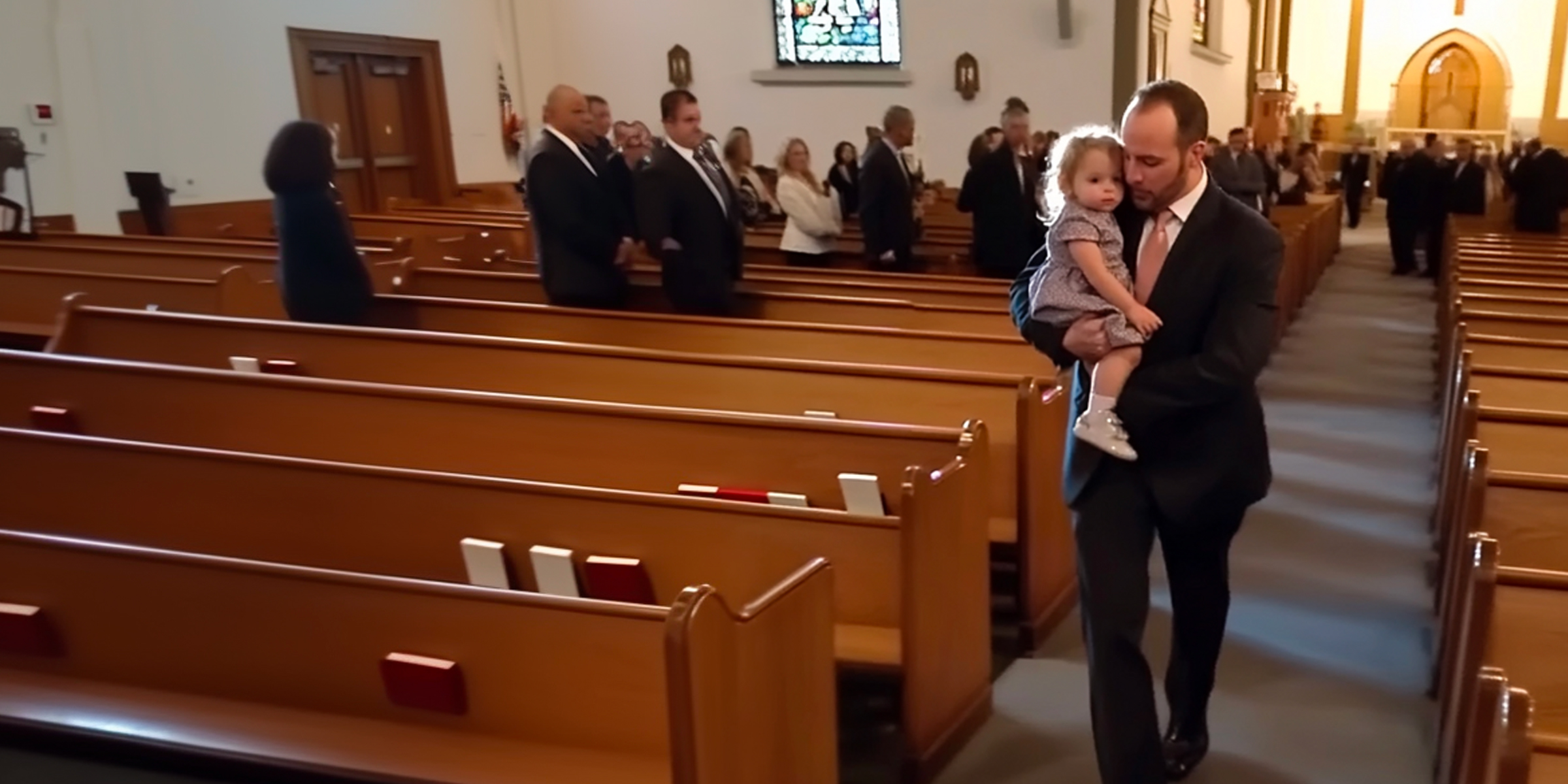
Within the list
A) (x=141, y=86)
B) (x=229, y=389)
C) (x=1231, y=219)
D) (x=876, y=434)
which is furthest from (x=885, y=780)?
(x=141, y=86)

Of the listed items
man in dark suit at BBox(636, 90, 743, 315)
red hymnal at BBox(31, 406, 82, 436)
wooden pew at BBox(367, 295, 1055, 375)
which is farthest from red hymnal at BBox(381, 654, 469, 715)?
man in dark suit at BBox(636, 90, 743, 315)

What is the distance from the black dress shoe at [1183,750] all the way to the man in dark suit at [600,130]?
12.4 feet

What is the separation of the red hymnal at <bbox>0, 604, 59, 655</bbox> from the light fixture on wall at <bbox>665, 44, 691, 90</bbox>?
451 inches

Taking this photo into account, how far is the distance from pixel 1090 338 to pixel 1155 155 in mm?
367

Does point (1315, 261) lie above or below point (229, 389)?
below

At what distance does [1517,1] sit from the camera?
67.5 ft

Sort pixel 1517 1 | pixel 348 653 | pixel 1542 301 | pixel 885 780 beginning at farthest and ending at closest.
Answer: pixel 1517 1
pixel 1542 301
pixel 885 780
pixel 348 653

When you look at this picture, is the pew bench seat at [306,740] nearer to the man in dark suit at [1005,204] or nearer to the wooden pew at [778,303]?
the wooden pew at [778,303]

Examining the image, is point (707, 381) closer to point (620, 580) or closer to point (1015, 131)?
point (620, 580)

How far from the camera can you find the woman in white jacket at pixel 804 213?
7246 mm

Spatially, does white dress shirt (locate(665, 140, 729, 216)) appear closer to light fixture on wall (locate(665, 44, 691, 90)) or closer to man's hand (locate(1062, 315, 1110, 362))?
man's hand (locate(1062, 315, 1110, 362))

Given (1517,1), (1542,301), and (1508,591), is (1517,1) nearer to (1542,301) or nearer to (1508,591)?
(1542,301)

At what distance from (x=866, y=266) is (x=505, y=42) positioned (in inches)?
289

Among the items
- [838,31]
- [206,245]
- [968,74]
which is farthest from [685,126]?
[838,31]
